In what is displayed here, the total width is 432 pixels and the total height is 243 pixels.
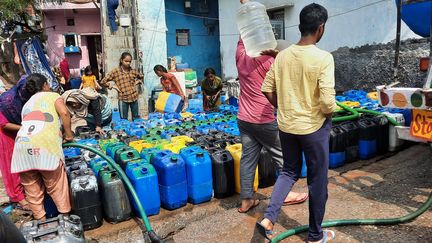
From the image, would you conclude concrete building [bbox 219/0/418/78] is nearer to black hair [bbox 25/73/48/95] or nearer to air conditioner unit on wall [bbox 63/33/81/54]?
air conditioner unit on wall [bbox 63/33/81/54]

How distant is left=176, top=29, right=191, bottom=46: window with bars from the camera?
14.4 m

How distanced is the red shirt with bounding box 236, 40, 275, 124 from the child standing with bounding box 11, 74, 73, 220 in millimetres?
1843

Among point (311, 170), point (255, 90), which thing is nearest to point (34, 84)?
point (255, 90)

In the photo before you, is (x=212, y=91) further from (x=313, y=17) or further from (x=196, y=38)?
(x=196, y=38)

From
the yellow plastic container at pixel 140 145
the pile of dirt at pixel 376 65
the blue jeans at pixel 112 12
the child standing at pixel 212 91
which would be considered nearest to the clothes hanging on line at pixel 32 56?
the blue jeans at pixel 112 12

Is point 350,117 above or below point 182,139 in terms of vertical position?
above

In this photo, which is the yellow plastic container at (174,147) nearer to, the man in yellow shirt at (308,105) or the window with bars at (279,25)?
the man in yellow shirt at (308,105)

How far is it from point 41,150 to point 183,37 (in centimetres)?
1180

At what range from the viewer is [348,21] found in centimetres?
967

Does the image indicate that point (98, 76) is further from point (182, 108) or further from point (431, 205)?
point (431, 205)

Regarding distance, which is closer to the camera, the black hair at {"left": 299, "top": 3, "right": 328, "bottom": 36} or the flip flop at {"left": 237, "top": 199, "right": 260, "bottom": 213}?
the black hair at {"left": 299, "top": 3, "right": 328, "bottom": 36}

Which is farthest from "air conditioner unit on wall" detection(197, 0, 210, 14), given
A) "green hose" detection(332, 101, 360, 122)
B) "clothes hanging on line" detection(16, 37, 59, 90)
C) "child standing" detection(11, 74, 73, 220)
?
"child standing" detection(11, 74, 73, 220)

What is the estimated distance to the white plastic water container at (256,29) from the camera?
3504 mm

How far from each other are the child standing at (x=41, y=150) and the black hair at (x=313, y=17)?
2.48 meters
